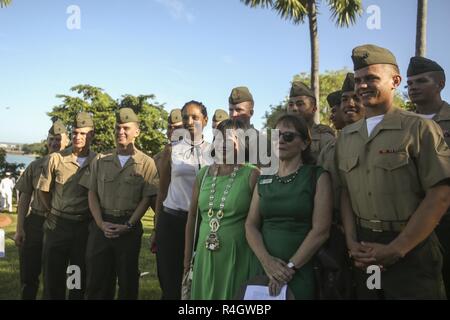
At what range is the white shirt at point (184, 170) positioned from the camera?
11.5 feet

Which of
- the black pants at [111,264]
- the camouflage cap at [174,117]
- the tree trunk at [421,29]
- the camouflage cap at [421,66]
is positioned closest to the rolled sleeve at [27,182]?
the black pants at [111,264]

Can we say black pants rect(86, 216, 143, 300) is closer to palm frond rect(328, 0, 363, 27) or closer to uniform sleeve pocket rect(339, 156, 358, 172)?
uniform sleeve pocket rect(339, 156, 358, 172)

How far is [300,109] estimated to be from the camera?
3.81 meters

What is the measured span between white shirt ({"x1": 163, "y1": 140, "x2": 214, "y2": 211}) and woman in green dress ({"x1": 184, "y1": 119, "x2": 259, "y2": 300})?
0.55 meters

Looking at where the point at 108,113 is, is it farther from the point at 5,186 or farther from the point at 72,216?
the point at 72,216

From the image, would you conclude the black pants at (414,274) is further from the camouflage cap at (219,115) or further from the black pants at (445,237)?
the camouflage cap at (219,115)

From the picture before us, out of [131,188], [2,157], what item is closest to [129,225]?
[131,188]

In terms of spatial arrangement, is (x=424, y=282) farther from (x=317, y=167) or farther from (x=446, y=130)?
(x=446, y=130)

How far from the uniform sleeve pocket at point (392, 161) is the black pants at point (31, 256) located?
3913 millimetres

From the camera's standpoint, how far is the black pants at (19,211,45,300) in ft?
14.8

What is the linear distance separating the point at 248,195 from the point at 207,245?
0.45 m

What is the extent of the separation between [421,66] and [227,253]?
2138 mm

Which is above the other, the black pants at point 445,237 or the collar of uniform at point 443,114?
the collar of uniform at point 443,114

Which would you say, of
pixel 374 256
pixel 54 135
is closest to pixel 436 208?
pixel 374 256
